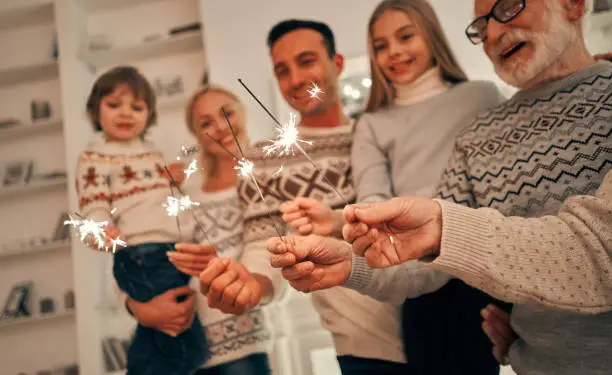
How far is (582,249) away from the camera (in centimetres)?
53

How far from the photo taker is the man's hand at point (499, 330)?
29.9 inches

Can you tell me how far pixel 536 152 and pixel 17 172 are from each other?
6.62ft

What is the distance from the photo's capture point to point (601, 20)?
2.97 feet

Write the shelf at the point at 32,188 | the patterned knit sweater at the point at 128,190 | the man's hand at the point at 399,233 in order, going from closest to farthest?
the man's hand at the point at 399,233 < the patterned knit sweater at the point at 128,190 < the shelf at the point at 32,188

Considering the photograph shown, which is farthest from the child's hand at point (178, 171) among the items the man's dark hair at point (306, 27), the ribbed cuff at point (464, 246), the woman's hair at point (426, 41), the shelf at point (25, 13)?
the shelf at point (25, 13)

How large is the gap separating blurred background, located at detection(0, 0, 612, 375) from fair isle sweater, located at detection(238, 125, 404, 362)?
18cm

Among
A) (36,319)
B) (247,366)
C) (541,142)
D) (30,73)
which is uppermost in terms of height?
(30,73)

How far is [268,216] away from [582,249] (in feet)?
2.06

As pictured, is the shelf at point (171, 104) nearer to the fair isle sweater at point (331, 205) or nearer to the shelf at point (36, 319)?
the fair isle sweater at point (331, 205)

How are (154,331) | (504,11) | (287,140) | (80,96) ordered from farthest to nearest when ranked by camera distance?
1. (80,96)
2. (154,331)
3. (504,11)
4. (287,140)

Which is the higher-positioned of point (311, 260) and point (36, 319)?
point (311, 260)

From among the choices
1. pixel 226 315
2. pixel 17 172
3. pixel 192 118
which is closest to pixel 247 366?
pixel 226 315

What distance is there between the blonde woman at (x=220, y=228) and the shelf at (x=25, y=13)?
1234 mm

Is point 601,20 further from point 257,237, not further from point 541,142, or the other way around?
point 257,237
